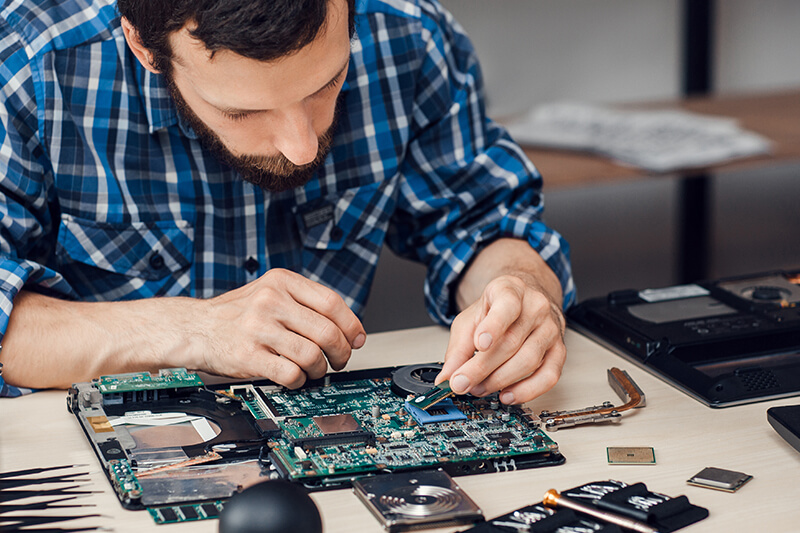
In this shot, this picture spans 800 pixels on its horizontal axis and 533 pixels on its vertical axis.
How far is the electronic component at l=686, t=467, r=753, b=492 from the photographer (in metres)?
0.83

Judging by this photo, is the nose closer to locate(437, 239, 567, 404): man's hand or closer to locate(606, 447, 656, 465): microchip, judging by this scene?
locate(437, 239, 567, 404): man's hand

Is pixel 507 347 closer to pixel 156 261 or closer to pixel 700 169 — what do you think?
pixel 156 261

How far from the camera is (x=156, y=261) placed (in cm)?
136

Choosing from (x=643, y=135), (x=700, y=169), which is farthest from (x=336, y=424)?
(x=643, y=135)

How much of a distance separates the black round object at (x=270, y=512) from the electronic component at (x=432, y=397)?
30 centimetres

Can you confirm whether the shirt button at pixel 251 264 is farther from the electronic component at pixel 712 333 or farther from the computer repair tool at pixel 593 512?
the computer repair tool at pixel 593 512

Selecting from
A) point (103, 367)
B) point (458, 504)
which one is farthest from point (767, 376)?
point (103, 367)

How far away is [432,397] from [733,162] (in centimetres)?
158

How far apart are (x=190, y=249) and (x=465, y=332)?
0.54 meters

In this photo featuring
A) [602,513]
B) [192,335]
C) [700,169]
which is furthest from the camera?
[700,169]

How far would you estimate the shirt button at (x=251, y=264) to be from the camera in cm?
141

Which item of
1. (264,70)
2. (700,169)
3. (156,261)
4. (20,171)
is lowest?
(700,169)

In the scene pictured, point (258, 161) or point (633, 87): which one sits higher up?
point (258, 161)

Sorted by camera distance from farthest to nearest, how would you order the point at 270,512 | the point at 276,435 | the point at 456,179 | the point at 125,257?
the point at 456,179 < the point at 125,257 < the point at 276,435 < the point at 270,512
